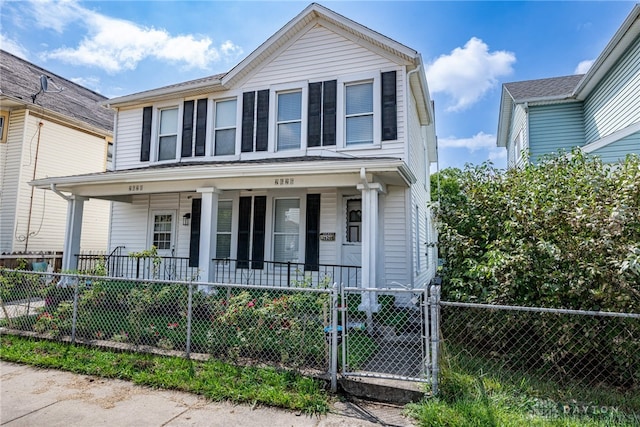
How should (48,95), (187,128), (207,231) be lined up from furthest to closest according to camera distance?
(48,95) < (187,128) < (207,231)

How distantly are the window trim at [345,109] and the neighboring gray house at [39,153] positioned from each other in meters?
11.2

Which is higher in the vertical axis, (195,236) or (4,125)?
(4,125)

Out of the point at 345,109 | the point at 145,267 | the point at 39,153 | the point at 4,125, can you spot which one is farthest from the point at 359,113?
the point at 4,125

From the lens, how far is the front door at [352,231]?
862cm

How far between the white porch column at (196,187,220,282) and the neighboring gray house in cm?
867

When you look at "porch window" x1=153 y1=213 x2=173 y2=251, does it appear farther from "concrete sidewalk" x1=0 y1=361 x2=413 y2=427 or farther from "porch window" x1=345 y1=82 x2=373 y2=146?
"concrete sidewalk" x1=0 y1=361 x2=413 y2=427

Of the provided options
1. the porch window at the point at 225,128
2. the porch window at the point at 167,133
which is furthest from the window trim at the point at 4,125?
the porch window at the point at 225,128

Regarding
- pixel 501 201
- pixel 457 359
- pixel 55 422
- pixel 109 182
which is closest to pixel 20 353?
pixel 55 422

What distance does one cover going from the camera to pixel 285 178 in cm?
737

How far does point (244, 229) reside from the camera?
9453mm

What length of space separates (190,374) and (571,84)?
1613 cm

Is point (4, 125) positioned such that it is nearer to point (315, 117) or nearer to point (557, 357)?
point (315, 117)

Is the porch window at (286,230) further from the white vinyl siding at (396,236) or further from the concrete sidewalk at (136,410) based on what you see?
the concrete sidewalk at (136,410)

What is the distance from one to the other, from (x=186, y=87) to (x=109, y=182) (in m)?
3.35
